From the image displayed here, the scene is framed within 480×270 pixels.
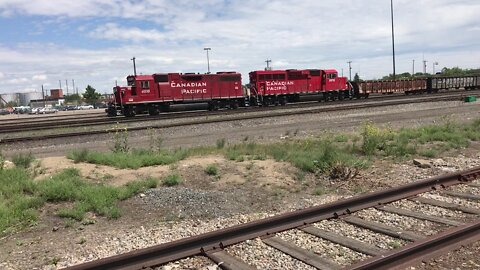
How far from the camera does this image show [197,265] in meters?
5.19

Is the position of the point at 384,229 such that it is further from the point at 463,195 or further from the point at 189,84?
the point at 189,84

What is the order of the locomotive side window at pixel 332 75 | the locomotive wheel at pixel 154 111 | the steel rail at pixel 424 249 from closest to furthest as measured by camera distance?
1. the steel rail at pixel 424 249
2. the locomotive wheel at pixel 154 111
3. the locomotive side window at pixel 332 75

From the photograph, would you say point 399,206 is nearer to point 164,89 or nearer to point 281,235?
point 281,235

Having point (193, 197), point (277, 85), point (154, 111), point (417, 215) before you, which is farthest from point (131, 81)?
point (417, 215)

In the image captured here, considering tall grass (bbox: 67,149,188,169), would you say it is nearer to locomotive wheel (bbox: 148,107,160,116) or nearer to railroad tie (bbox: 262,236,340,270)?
railroad tie (bbox: 262,236,340,270)

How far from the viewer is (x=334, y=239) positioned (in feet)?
19.1

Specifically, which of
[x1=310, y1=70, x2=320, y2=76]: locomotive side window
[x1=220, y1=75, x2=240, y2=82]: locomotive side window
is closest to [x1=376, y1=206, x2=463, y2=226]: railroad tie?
[x1=220, y1=75, x2=240, y2=82]: locomotive side window

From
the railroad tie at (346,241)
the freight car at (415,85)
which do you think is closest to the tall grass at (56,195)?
the railroad tie at (346,241)

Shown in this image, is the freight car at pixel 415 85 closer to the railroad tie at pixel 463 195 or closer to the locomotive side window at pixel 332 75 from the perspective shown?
the locomotive side window at pixel 332 75

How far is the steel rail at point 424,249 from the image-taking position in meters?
4.78

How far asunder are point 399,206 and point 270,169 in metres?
3.63

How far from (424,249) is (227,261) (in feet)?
7.53

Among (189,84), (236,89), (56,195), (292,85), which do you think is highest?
(189,84)

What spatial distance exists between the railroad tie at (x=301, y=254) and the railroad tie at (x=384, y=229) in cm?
125
